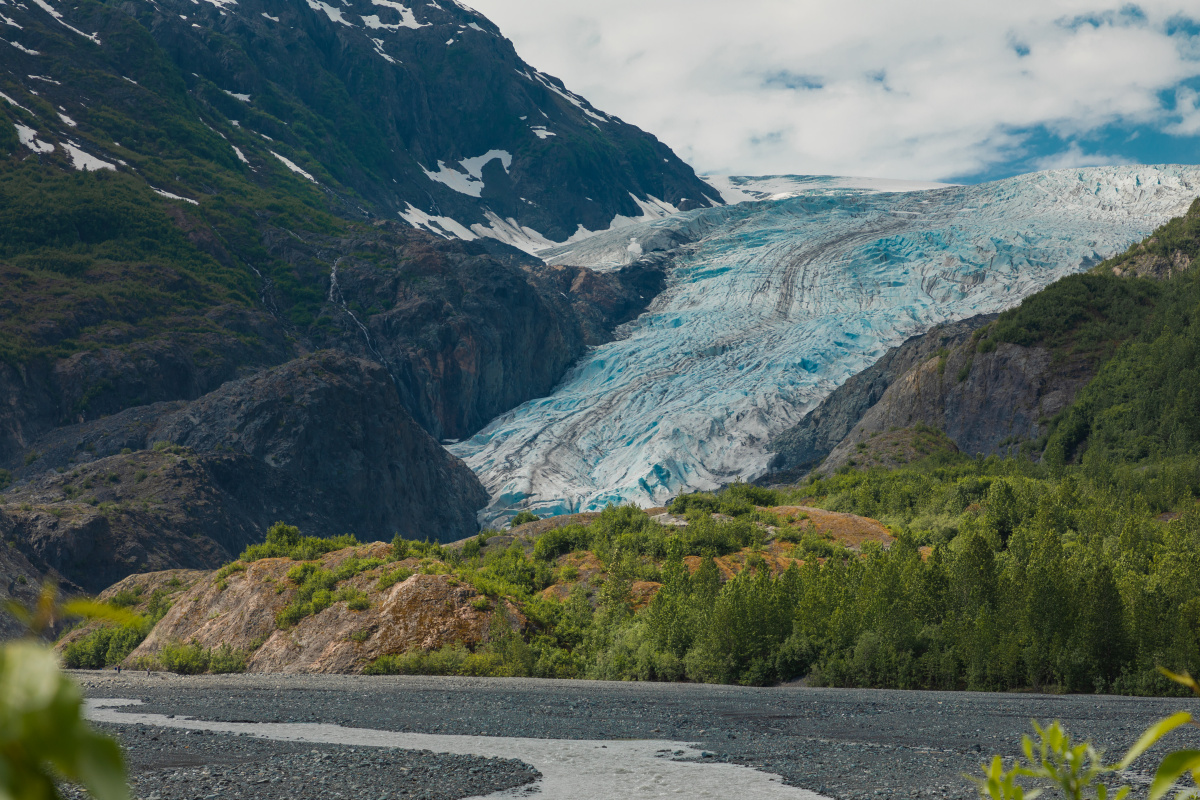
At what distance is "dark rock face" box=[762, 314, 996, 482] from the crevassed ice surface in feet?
7.57

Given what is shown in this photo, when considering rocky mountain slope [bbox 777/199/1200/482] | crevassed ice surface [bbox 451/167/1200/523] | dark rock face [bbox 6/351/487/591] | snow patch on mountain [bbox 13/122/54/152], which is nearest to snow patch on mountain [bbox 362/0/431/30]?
crevassed ice surface [bbox 451/167/1200/523]

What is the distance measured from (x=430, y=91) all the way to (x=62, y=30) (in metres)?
67.0

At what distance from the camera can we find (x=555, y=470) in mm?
68938

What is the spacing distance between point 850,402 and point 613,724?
54170mm

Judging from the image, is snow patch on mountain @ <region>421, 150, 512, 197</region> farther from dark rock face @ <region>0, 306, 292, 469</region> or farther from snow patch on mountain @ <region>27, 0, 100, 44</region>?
dark rock face @ <region>0, 306, 292, 469</region>

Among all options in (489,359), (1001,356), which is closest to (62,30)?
(489,359)

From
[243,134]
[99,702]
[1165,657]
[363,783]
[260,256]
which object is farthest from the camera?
[243,134]

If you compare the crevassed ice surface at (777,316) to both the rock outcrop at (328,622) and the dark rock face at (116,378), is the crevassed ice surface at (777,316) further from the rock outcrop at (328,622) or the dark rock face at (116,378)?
the rock outcrop at (328,622)

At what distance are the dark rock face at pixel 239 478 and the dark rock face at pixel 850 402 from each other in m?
22.9

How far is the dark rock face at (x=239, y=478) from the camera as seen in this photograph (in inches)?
1535

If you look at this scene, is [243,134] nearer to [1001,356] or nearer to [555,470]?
[555,470]

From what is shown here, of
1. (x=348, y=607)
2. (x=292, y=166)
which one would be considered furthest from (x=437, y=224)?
(x=348, y=607)

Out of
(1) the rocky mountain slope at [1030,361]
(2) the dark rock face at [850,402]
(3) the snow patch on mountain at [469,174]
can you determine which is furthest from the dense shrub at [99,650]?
(3) the snow patch on mountain at [469,174]

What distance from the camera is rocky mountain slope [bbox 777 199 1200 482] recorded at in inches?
1881
